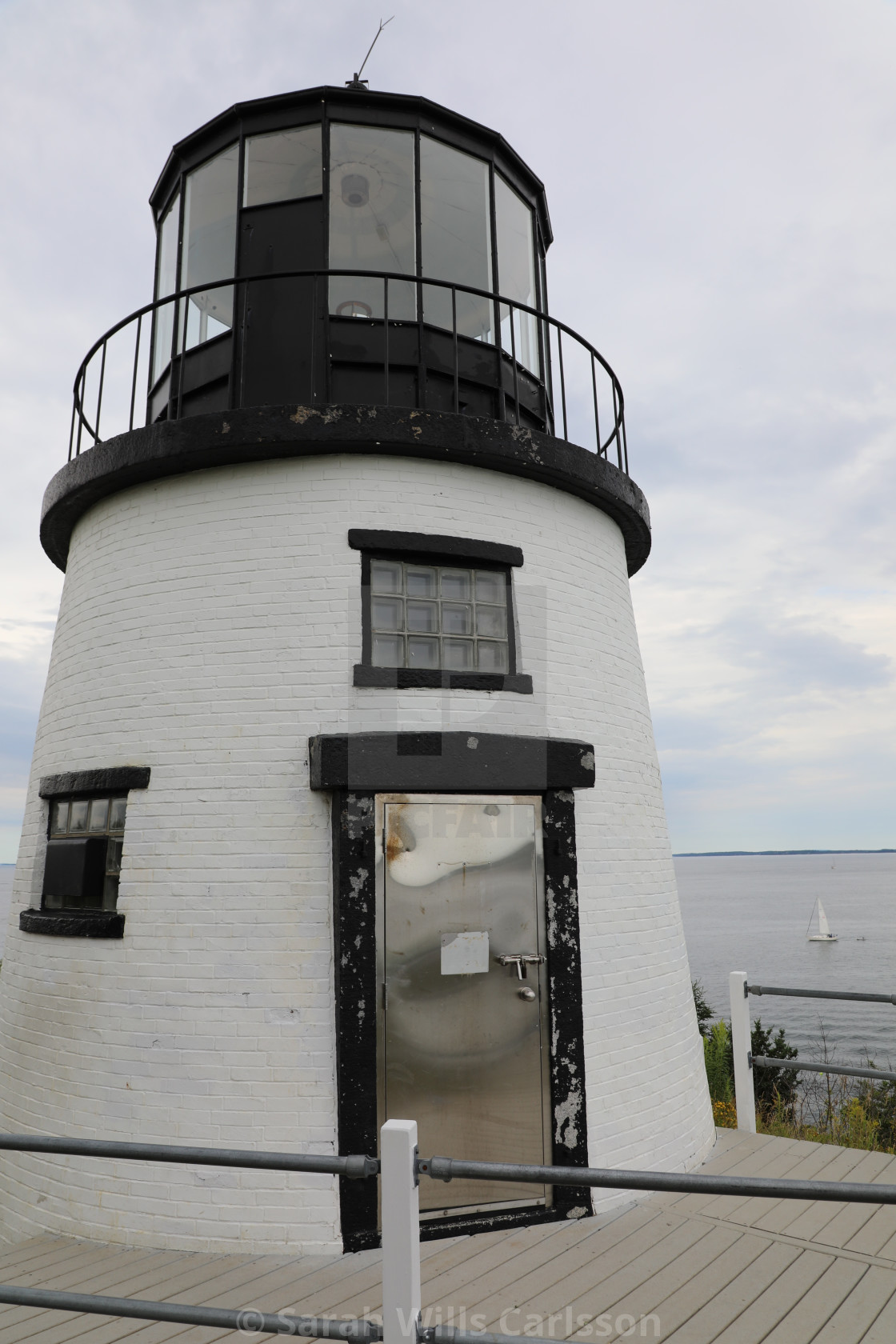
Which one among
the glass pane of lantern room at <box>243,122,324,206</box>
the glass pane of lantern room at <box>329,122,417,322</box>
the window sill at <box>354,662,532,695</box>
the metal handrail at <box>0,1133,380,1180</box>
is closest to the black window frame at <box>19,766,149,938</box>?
the window sill at <box>354,662,532,695</box>

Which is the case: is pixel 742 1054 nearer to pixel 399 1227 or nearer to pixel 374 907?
pixel 374 907

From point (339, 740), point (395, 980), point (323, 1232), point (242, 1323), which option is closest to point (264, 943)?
point (395, 980)

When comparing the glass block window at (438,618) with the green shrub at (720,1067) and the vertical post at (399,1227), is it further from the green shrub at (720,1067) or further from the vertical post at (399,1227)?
the green shrub at (720,1067)

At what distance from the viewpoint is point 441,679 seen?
5156mm

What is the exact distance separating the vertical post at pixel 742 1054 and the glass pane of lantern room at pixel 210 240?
6.07 meters

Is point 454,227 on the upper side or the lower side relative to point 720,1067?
upper

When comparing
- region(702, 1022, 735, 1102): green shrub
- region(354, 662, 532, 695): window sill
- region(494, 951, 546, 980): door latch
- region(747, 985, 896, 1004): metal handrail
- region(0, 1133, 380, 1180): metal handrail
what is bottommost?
region(702, 1022, 735, 1102): green shrub

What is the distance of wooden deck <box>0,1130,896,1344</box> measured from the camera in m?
3.73

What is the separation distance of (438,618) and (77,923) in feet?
9.09

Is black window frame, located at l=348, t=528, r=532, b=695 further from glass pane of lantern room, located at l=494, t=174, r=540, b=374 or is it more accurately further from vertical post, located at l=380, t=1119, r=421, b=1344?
vertical post, located at l=380, t=1119, r=421, b=1344

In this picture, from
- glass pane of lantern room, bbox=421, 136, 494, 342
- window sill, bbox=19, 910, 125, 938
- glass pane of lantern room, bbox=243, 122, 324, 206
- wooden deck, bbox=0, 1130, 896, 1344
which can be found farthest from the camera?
glass pane of lantern room, bbox=421, 136, 494, 342

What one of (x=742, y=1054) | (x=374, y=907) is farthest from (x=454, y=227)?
(x=742, y=1054)

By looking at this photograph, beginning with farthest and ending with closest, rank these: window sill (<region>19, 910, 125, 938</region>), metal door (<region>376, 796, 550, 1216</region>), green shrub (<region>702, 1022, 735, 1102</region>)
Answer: green shrub (<region>702, 1022, 735, 1102</region>), window sill (<region>19, 910, 125, 938</region>), metal door (<region>376, 796, 550, 1216</region>)

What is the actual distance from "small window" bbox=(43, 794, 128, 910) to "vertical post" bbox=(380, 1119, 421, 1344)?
303 centimetres
